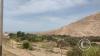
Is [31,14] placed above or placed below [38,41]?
above

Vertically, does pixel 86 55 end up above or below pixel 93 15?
below

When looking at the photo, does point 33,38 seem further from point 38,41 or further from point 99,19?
point 99,19

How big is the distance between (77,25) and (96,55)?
26.9 meters

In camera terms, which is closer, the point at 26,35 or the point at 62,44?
the point at 62,44

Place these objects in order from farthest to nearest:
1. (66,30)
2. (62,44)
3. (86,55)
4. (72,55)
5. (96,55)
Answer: (66,30), (62,44), (72,55), (86,55), (96,55)

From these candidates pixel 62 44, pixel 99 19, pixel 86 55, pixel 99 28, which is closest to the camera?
pixel 86 55

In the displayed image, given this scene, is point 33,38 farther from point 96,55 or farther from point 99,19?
point 99,19

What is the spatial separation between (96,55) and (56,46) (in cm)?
1043

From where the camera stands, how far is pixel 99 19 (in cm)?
3694

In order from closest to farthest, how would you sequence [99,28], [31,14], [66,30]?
[31,14] → [99,28] → [66,30]

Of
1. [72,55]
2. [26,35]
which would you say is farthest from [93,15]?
[72,55]

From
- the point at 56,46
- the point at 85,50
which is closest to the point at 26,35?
the point at 56,46

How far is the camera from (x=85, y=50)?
9.51m

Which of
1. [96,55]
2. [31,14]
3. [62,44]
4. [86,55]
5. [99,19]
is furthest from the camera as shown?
[99,19]
